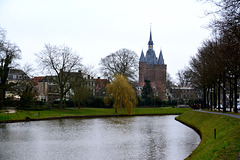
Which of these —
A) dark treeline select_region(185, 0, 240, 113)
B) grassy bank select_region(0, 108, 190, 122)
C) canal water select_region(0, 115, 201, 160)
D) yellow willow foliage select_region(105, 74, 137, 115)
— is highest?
dark treeline select_region(185, 0, 240, 113)

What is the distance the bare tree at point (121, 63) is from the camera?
65938 mm

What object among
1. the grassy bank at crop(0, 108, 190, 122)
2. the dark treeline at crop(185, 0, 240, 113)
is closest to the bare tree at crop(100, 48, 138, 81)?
the grassy bank at crop(0, 108, 190, 122)

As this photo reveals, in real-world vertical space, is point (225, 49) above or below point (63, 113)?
above

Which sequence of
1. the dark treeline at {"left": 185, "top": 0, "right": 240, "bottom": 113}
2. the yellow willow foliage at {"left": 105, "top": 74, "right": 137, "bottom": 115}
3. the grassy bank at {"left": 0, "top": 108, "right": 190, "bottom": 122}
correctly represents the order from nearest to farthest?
the dark treeline at {"left": 185, "top": 0, "right": 240, "bottom": 113}, the grassy bank at {"left": 0, "top": 108, "right": 190, "bottom": 122}, the yellow willow foliage at {"left": 105, "top": 74, "right": 137, "bottom": 115}

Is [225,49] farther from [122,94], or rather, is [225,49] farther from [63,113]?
[63,113]

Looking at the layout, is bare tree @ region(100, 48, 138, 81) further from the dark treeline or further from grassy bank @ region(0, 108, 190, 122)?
the dark treeline

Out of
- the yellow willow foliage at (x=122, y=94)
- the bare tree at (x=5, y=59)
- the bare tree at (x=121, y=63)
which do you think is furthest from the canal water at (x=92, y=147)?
the bare tree at (x=121, y=63)

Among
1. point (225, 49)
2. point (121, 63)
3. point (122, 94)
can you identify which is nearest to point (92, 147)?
point (225, 49)

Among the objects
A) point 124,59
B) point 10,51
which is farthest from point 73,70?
point 10,51

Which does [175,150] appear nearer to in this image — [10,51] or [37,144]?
[37,144]

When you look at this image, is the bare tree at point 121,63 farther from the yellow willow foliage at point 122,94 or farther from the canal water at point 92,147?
the canal water at point 92,147

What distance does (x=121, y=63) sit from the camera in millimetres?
66312

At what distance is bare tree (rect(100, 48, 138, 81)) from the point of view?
65.9 meters

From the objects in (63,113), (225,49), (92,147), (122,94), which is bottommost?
(92,147)
